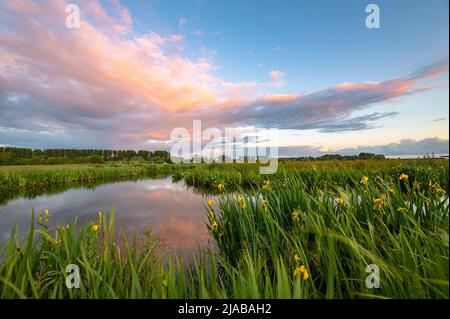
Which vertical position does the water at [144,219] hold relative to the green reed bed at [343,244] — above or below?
below

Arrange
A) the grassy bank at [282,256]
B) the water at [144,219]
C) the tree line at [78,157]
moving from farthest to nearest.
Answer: the tree line at [78,157] → the water at [144,219] → the grassy bank at [282,256]

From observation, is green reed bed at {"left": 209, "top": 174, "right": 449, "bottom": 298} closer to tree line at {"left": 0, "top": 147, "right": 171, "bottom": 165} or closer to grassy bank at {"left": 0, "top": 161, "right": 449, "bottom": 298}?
grassy bank at {"left": 0, "top": 161, "right": 449, "bottom": 298}

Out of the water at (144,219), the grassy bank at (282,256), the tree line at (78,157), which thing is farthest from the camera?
the tree line at (78,157)

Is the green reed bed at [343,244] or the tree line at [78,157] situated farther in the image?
the tree line at [78,157]

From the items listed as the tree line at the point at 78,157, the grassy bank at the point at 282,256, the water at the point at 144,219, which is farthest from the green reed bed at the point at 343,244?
the tree line at the point at 78,157

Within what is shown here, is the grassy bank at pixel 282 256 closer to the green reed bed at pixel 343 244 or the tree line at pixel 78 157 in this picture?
the green reed bed at pixel 343 244

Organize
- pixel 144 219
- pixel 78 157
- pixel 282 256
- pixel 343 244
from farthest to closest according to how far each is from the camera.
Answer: pixel 78 157
pixel 144 219
pixel 282 256
pixel 343 244

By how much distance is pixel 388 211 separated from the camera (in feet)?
8.63

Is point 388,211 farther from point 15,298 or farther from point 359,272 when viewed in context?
point 15,298

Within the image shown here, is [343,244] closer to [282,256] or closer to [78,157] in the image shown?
[282,256]

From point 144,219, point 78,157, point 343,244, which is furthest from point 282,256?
point 78,157

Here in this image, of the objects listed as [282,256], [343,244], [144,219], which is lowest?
[144,219]

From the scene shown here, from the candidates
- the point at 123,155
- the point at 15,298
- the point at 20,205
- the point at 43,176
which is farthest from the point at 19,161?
the point at 15,298
